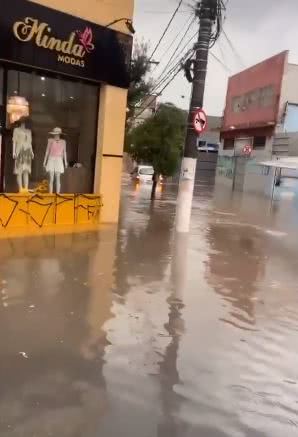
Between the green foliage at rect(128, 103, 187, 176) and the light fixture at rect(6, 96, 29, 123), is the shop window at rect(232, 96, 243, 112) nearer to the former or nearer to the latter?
the green foliage at rect(128, 103, 187, 176)

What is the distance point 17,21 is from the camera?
9898 mm

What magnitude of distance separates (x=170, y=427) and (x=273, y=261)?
6.62 m

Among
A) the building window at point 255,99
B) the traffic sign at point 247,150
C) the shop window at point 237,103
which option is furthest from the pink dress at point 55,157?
the shop window at point 237,103

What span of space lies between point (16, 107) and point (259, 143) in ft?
84.6

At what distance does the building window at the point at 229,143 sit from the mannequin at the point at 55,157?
3108cm

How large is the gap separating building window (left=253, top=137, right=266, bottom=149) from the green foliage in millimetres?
13779

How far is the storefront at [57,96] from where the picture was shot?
10227mm

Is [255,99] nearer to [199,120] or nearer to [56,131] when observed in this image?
[199,120]

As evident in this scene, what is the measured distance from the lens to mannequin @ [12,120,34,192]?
10.9 metres

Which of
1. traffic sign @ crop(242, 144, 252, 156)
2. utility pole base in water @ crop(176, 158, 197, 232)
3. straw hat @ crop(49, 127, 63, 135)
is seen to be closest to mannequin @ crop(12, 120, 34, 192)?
straw hat @ crop(49, 127, 63, 135)

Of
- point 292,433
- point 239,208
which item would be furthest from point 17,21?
point 239,208

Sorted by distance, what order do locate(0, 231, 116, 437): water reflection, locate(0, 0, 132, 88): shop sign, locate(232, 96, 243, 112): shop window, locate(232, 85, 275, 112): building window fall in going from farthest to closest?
locate(232, 96, 243, 112): shop window → locate(232, 85, 275, 112): building window → locate(0, 0, 132, 88): shop sign → locate(0, 231, 116, 437): water reflection

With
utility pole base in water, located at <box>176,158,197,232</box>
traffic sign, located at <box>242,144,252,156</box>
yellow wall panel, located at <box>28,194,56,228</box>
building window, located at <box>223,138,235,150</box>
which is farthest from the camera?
building window, located at <box>223,138,235,150</box>

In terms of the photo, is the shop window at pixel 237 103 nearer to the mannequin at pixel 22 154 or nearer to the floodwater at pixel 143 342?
the mannequin at pixel 22 154
